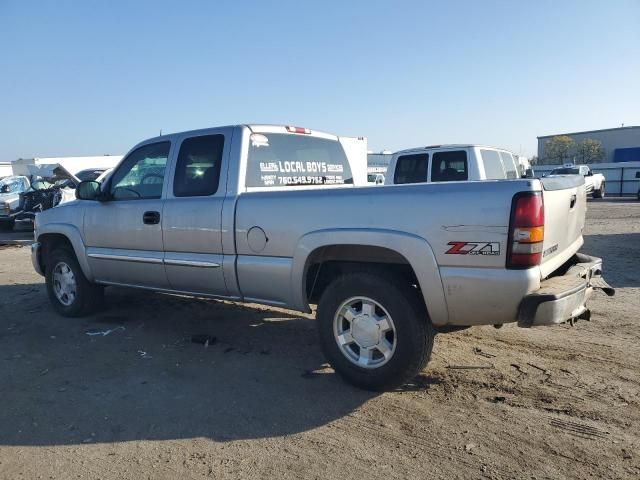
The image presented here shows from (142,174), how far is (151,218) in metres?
0.61

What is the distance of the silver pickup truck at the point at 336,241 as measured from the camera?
10.5 ft

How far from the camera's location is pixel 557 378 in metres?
3.96

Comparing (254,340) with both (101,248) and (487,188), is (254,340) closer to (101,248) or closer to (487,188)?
(101,248)

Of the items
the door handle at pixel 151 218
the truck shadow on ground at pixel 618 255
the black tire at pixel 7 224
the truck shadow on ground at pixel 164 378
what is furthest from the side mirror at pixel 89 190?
the black tire at pixel 7 224

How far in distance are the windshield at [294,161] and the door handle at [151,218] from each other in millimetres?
1051

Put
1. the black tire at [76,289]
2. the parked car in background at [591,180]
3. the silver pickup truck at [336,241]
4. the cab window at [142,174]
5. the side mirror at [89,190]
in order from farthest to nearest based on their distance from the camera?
the parked car in background at [591,180] → the black tire at [76,289] → the side mirror at [89,190] → the cab window at [142,174] → the silver pickup truck at [336,241]

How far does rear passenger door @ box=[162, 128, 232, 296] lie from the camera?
179 inches

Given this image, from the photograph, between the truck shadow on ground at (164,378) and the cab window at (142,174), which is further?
the cab window at (142,174)

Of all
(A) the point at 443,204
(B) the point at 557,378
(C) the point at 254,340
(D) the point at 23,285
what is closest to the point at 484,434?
(B) the point at 557,378

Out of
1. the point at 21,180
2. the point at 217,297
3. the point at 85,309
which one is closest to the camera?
the point at 217,297

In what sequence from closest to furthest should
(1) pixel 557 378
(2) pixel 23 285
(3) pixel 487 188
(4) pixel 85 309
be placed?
(3) pixel 487 188
(1) pixel 557 378
(4) pixel 85 309
(2) pixel 23 285

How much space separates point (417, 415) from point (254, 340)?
216 cm

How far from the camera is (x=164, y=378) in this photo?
4230mm

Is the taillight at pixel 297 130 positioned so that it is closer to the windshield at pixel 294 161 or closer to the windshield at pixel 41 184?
the windshield at pixel 294 161
